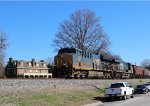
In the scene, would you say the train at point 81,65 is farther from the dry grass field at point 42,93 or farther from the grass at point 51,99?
the grass at point 51,99

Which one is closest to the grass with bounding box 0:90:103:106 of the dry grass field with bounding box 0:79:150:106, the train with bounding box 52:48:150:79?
the dry grass field with bounding box 0:79:150:106

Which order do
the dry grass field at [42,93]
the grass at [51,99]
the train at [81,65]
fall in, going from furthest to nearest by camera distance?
the train at [81,65] < the dry grass field at [42,93] < the grass at [51,99]

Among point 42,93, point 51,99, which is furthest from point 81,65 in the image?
point 51,99

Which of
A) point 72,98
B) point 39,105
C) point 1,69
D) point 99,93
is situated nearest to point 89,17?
point 1,69

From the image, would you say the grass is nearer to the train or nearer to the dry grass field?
the dry grass field

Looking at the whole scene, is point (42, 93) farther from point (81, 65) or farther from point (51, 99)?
point (81, 65)

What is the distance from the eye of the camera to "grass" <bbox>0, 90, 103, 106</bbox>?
21678mm

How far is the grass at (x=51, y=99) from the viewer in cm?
2168

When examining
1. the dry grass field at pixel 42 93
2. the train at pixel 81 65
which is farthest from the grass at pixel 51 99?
the train at pixel 81 65

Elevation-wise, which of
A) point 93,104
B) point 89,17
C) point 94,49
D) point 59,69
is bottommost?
point 93,104

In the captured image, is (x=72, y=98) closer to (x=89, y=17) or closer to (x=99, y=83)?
(x=99, y=83)

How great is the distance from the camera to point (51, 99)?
2494 cm

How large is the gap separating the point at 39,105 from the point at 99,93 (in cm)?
1451

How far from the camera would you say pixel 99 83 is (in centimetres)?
4166
